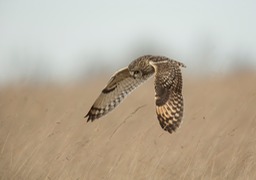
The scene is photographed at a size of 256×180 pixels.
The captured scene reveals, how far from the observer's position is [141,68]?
20.2ft

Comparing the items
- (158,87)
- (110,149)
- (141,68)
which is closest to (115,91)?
(141,68)

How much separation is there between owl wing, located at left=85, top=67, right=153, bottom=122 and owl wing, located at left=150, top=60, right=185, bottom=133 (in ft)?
2.60

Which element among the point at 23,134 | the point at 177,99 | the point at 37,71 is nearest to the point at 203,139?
the point at 177,99

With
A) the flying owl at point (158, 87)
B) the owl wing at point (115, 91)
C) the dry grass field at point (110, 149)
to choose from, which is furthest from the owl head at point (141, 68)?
the dry grass field at point (110, 149)

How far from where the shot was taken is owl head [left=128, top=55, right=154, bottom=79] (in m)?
6.15

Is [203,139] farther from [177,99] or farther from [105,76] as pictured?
[105,76]

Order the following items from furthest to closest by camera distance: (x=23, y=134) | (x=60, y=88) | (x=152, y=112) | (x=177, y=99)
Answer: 1. (x=60, y=88)
2. (x=152, y=112)
3. (x=23, y=134)
4. (x=177, y=99)

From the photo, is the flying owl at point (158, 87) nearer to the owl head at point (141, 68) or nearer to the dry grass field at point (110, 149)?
the owl head at point (141, 68)

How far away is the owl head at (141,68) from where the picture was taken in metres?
6.15

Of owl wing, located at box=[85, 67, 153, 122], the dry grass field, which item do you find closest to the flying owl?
owl wing, located at box=[85, 67, 153, 122]

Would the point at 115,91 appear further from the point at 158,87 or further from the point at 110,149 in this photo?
the point at 158,87

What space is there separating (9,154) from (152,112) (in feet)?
10.2

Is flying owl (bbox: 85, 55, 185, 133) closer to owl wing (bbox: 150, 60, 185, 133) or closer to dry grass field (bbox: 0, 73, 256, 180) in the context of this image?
owl wing (bbox: 150, 60, 185, 133)

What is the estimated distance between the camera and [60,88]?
373 inches
